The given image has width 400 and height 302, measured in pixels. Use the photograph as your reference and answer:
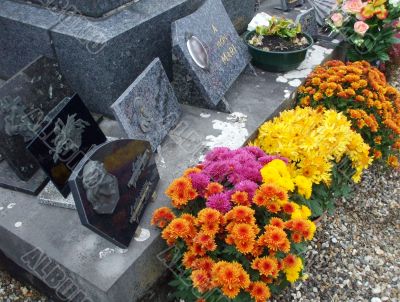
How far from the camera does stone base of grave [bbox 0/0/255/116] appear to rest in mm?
2604

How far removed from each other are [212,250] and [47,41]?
1864 millimetres

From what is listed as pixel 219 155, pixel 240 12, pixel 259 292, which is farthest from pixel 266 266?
pixel 240 12

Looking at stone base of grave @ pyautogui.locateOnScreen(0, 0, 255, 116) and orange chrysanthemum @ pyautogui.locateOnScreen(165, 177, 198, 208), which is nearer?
orange chrysanthemum @ pyautogui.locateOnScreen(165, 177, 198, 208)

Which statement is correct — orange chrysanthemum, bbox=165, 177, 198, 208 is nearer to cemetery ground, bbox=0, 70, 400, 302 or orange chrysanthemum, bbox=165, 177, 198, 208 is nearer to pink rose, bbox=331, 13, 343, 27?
cemetery ground, bbox=0, 70, 400, 302

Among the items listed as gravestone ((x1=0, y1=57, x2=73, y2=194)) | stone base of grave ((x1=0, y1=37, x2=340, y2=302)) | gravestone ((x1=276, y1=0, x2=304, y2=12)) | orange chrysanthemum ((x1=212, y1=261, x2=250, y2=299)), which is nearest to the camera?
orange chrysanthemum ((x1=212, y1=261, x2=250, y2=299))

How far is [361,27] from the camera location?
3.57 metres

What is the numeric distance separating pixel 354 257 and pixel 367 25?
6.90ft

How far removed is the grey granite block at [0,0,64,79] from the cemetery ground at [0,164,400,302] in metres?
1.52

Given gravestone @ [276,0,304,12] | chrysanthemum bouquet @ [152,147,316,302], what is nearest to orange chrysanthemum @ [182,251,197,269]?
chrysanthemum bouquet @ [152,147,316,302]

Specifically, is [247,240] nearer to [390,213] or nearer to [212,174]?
[212,174]

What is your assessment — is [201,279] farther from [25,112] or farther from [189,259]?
[25,112]

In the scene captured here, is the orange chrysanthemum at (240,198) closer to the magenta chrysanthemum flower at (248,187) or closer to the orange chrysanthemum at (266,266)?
the magenta chrysanthemum flower at (248,187)

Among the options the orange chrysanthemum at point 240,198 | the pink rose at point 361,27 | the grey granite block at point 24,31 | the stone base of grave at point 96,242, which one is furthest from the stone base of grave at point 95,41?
the pink rose at point 361,27

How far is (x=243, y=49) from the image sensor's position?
3.41 metres
